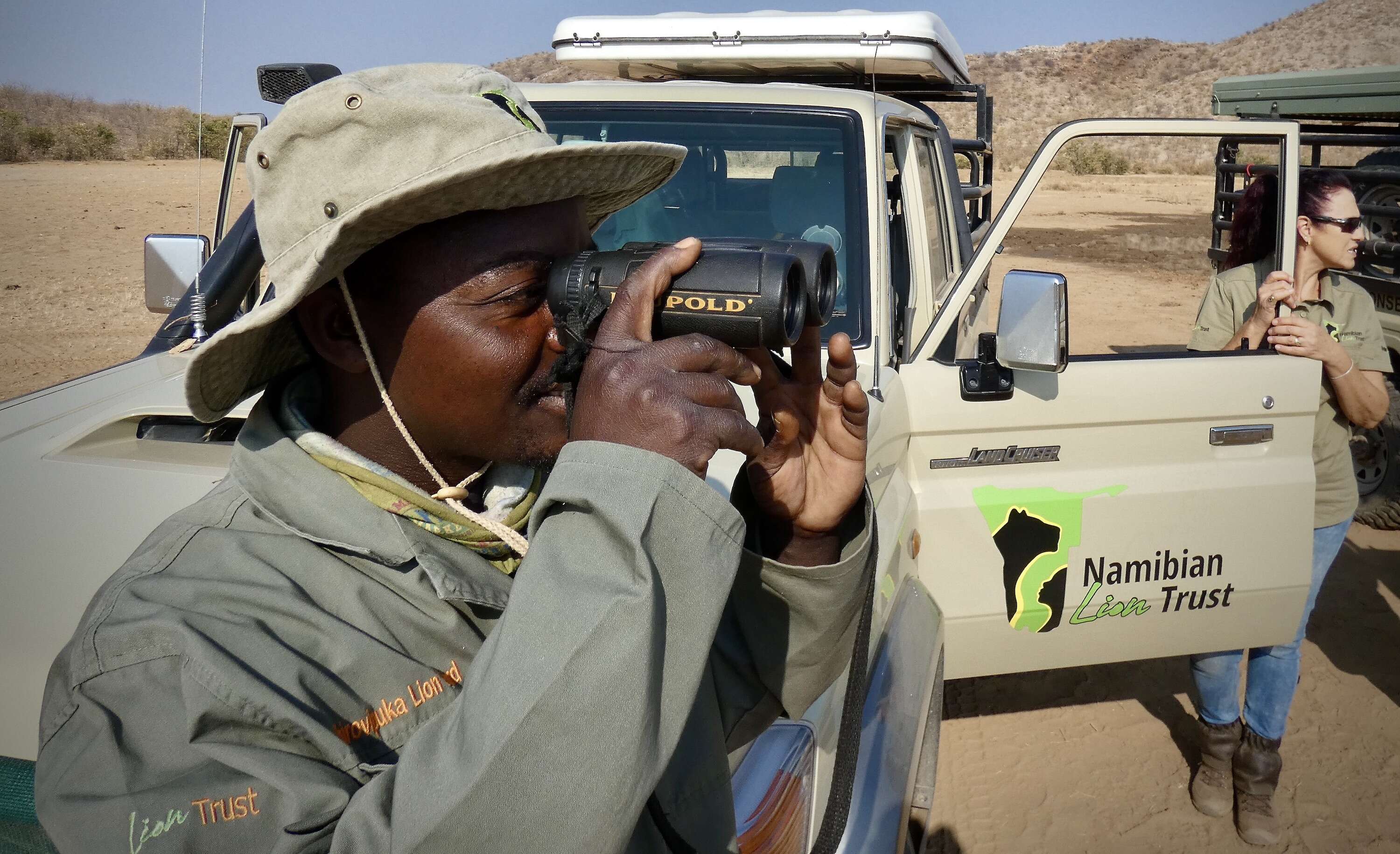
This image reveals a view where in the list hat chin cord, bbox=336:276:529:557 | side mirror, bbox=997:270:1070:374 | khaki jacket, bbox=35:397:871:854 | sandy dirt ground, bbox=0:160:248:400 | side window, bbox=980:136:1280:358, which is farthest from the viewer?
sandy dirt ground, bbox=0:160:248:400

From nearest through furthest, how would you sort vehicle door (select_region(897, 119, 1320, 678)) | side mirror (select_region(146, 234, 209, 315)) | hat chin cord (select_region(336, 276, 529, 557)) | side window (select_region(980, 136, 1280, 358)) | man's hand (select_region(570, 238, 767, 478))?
man's hand (select_region(570, 238, 767, 478)), hat chin cord (select_region(336, 276, 529, 557)), vehicle door (select_region(897, 119, 1320, 678)), side mirror (select_region(146, 234, 209, 315)), side window (select_region(980, 136, 1280, 358))

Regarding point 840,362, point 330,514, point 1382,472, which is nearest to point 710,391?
point 840,362

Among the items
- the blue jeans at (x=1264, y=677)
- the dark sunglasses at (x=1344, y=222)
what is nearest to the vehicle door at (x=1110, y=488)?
the blue jeans at (x=1264, y=677)

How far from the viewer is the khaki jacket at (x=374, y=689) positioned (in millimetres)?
904

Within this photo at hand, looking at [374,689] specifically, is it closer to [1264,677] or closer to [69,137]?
[1264,677]

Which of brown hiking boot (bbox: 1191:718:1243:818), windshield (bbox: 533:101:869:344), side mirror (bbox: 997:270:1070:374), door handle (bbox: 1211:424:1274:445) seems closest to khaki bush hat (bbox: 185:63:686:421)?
side mirror (bbox: 997:270:1070:374)

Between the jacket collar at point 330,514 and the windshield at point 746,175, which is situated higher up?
the windshield at point 746,175

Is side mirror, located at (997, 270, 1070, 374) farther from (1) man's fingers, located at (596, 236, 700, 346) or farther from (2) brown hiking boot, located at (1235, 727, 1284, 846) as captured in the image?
(2) brown hiking boot, located at (1235, 727, 1284, 846)

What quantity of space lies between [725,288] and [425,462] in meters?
0.47

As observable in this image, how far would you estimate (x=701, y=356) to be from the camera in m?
1.04

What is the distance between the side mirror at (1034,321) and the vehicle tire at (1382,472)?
4.29 meters

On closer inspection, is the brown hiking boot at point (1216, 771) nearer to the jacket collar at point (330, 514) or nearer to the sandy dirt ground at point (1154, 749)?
the sandy dirt ground at point (1154, 749)

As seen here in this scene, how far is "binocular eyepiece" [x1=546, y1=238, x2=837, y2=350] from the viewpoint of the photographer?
1106 millimetres

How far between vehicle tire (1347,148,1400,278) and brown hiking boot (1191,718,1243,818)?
3.73 meters
